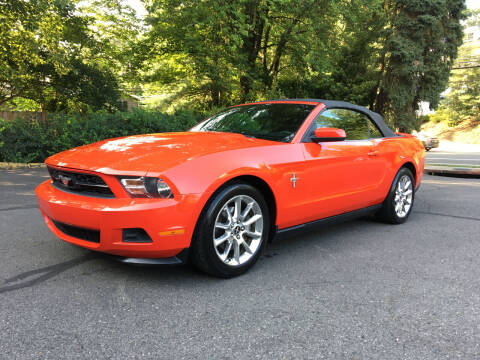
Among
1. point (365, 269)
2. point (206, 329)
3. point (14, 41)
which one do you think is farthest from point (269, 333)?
point (14, 41)

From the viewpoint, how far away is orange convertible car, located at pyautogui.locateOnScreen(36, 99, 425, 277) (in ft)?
8.54

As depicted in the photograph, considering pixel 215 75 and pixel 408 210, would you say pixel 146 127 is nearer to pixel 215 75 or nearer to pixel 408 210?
pixel 215 75

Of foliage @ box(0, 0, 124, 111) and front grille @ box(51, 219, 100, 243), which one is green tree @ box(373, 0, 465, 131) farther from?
front grille @ box(51, 219, 100, 243)

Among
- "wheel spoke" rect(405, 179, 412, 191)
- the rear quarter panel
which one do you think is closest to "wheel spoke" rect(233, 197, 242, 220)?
the rear quarter panel

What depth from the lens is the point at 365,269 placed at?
10.7 ft

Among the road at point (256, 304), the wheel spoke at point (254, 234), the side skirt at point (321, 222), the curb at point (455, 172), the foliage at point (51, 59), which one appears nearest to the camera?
the road at point (256, 304)

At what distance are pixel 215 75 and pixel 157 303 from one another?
12.1 meters

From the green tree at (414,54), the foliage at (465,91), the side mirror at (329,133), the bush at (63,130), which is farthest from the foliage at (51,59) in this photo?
the foliage at (465,91)

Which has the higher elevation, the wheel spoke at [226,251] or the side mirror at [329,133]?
the side mirror at [329,133]

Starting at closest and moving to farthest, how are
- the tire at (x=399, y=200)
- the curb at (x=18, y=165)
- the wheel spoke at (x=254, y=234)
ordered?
the wheel spoke at (x=254, y=234), the tire at (x=399, y=200), the curb at (x=18, y=165)

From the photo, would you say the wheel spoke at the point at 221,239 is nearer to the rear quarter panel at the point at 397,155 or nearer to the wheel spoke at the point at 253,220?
the wheel spoke at the point at 253,220

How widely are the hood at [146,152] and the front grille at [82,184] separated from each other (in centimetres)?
7

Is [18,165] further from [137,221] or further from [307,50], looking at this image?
[307,50]

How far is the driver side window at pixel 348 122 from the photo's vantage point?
3.95m
